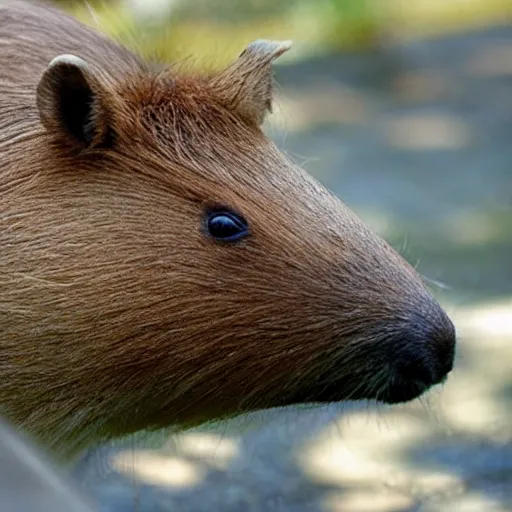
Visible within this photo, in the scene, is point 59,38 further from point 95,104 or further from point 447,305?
point 447,305

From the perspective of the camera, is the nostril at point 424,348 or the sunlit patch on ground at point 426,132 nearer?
the nostril at point 424,348

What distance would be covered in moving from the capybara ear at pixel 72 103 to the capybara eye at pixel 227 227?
0.41 m

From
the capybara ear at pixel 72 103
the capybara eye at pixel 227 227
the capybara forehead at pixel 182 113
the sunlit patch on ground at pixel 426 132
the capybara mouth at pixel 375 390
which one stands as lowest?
the capybara mouth at pixel 375 390

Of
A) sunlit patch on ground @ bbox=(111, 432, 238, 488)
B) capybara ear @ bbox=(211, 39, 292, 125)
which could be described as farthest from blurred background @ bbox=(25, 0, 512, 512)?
capybara ear @ bbox=(211, 39, 292, 125)

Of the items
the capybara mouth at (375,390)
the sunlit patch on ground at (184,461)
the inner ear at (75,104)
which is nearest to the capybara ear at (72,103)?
the inner ear at (75,104)

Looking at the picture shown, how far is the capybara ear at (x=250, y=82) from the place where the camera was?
377 centimetres

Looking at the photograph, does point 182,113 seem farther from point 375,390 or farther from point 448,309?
point 448,309

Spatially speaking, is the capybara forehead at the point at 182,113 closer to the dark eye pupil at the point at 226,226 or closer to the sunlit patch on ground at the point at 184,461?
the dark eye pupil at the point at 226,226

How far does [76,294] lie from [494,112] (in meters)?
6.05

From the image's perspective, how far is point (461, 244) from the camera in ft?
23.0

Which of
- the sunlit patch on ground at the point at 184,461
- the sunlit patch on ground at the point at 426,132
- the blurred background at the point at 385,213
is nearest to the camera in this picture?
the blurred background at the point at 385,213

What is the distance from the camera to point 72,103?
361 centimetres

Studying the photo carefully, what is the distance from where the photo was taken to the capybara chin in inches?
138

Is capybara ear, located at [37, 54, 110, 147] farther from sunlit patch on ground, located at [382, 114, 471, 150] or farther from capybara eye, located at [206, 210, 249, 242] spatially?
sunlit patch on ground, located at [382, 114, 471, 150]
